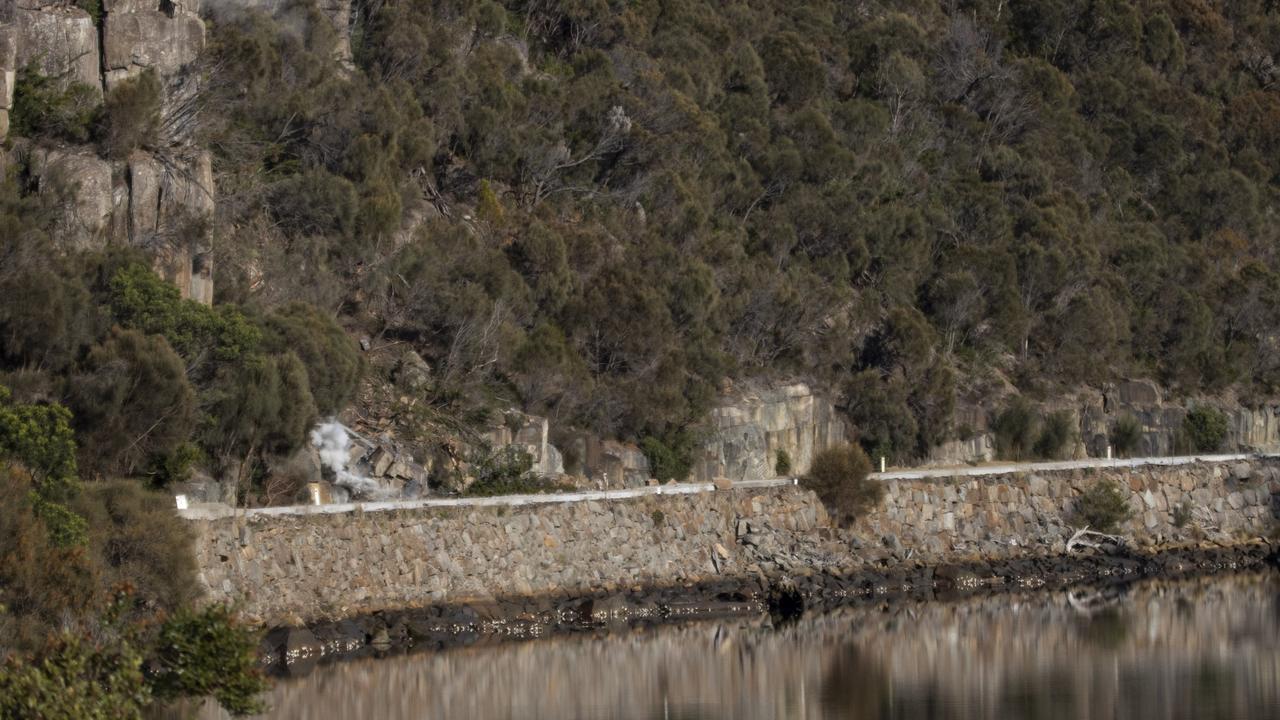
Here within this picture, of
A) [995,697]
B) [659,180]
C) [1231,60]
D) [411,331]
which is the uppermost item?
[1231,60]

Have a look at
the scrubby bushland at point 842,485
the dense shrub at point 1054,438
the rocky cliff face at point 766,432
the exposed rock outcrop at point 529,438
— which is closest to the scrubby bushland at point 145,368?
the exposed rock outcrop at point 529,438

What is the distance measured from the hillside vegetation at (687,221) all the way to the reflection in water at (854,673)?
26.0ft

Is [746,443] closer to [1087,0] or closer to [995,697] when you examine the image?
[995,697]

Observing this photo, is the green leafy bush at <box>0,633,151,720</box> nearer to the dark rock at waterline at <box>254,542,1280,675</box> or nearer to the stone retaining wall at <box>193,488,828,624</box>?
the stone retaining wall at <box>193,488,828,624</box>

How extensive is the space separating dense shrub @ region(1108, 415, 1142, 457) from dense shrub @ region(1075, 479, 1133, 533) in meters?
14.4

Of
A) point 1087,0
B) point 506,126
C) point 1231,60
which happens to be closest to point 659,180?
point 506,126

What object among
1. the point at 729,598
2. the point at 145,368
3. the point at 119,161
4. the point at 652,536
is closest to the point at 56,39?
the point at 119,161

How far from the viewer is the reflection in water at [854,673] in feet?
111

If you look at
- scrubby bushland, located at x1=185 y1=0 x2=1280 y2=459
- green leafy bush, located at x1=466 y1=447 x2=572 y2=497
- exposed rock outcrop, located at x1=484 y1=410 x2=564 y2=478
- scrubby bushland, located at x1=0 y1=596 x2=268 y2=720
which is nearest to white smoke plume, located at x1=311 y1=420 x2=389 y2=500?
green leafy bush, located at x1=466 y1=447 x2=572 y2=497

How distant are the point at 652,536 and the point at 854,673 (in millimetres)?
9417

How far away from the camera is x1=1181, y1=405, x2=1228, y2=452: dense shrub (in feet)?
239

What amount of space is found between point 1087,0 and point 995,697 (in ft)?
245

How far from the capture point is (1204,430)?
73.1 metres

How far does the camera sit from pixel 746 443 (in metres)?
59.1
